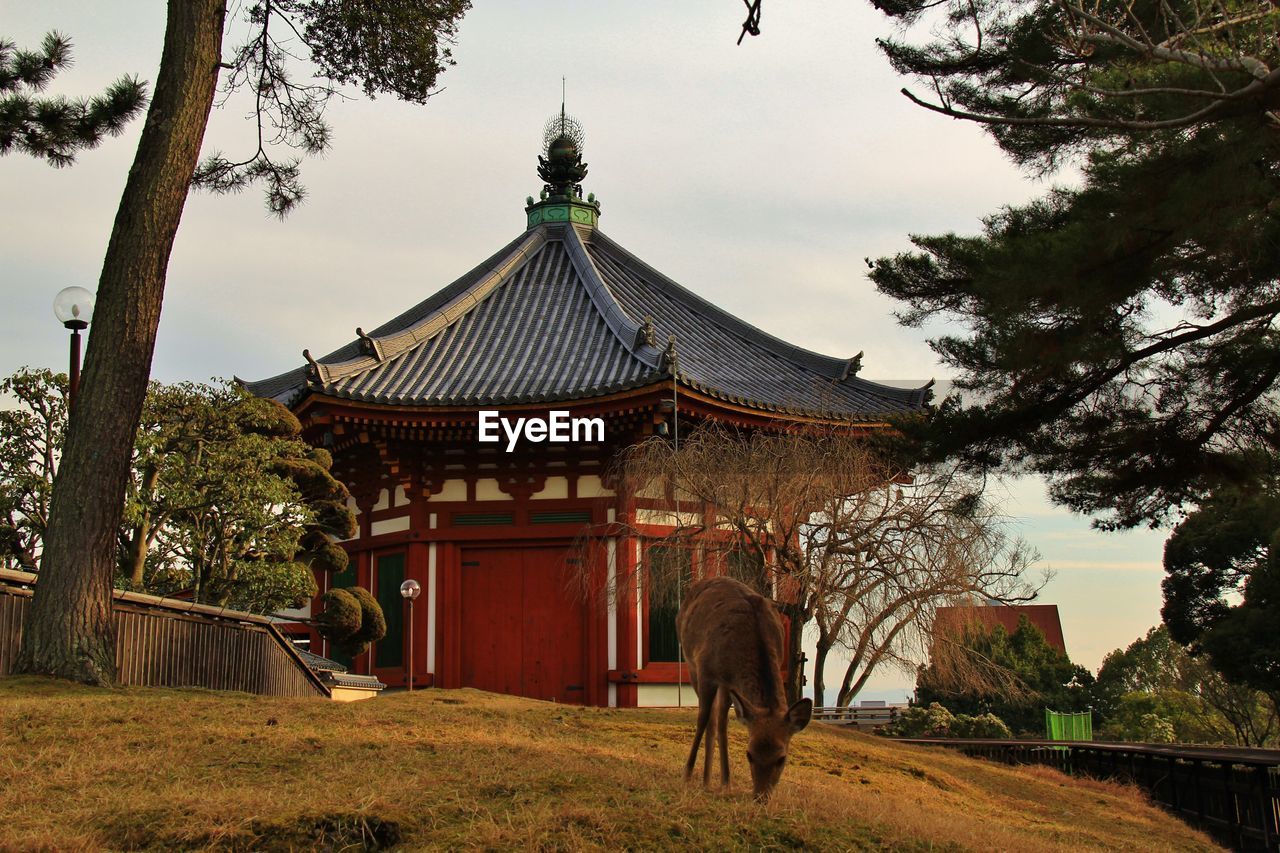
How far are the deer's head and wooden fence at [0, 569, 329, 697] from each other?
246 inches

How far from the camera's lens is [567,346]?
20781mm

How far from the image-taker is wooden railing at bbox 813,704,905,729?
21.0 metres

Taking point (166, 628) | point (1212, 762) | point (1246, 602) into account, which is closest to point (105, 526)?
point (166, 628)

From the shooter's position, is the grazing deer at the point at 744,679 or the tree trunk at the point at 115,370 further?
the tree trunk at the point at 115,370

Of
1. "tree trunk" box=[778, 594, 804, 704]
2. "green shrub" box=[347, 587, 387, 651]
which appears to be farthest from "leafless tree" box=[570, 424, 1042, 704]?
"green shrub" box=[347, 587, 387, 651]

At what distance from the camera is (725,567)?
54.1 ft

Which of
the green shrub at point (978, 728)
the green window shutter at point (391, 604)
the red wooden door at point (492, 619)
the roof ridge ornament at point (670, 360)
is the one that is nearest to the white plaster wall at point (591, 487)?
the red wooden door at point (492, 619)

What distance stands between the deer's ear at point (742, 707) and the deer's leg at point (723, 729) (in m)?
0.14

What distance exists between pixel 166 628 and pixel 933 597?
9.46 meters

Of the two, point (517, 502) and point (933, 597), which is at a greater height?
point (517, 502)

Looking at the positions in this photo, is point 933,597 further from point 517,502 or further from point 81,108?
point 81,108

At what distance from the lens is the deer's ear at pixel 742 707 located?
698cm

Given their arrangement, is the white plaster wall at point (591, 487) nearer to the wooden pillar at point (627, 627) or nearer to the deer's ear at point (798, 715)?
the wooden pillar at point (627, 627)

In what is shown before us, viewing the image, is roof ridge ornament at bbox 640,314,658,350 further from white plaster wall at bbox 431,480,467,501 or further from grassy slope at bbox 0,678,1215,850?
grassy slope at bbox 0,678,1215,850
